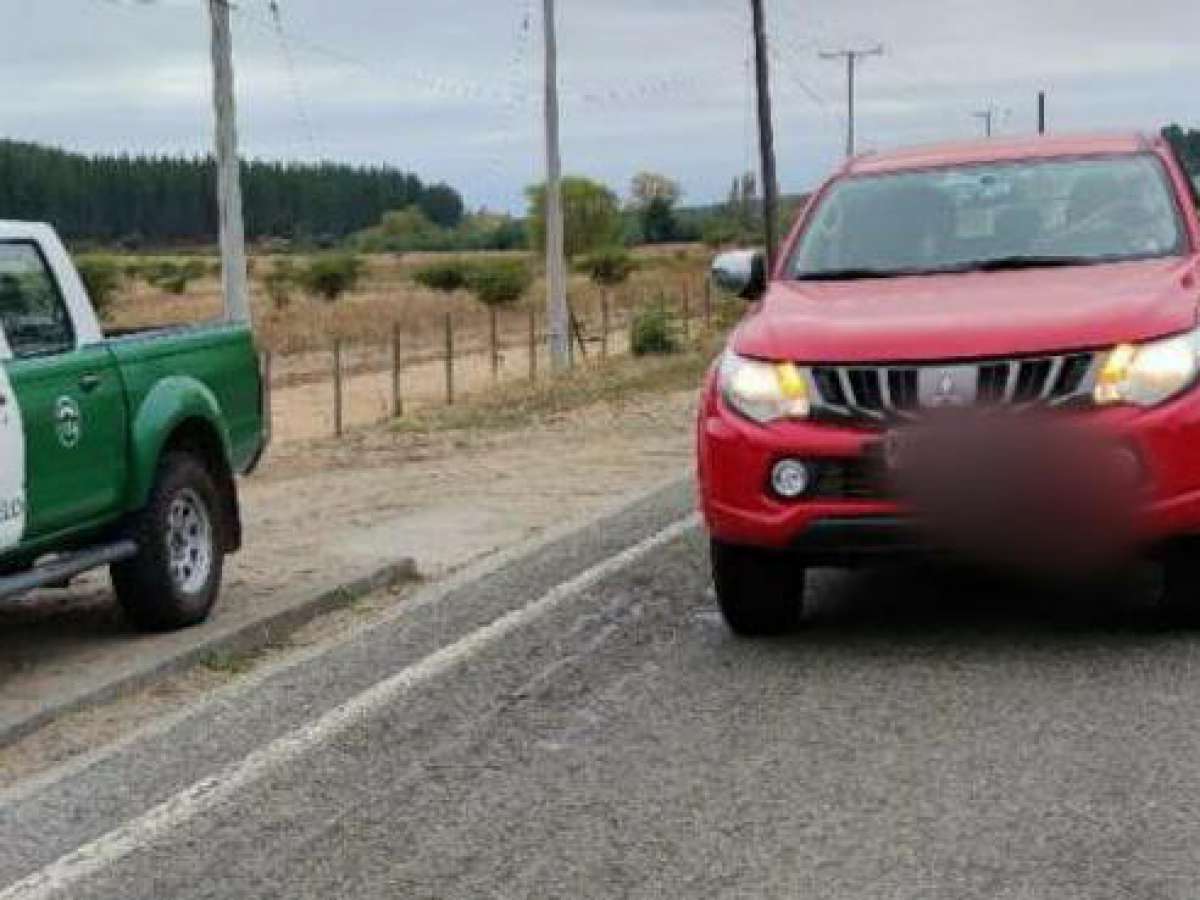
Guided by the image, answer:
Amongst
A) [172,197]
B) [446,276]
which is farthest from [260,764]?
[172,197]

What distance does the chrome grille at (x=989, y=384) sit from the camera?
655 centimetres

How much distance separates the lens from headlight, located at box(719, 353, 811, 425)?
6773 mm

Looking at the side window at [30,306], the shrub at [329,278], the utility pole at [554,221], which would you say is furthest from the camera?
the shrub at [329,278]

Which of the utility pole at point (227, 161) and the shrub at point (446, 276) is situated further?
the shrub at point (446, 276)

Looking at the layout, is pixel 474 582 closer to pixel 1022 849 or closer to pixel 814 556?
pixel 814 556

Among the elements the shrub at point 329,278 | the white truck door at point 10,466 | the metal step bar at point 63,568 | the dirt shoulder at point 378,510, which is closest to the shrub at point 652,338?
the dirt shoulder at point 378,510

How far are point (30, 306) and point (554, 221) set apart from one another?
84.6 ft

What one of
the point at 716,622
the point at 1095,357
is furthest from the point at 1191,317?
the point at 716,622

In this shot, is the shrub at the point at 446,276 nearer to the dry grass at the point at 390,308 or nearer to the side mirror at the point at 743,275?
the dry grass at the point at 390,308

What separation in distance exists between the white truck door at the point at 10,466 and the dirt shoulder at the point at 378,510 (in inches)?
23.5

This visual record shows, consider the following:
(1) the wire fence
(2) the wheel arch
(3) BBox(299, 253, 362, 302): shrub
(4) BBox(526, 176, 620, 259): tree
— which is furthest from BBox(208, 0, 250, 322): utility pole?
(4) BBox(526, 176, 620, 259): tree

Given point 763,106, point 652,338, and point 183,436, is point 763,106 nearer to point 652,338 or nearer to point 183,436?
point 652,338

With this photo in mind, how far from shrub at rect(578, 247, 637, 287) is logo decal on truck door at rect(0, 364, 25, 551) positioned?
265 ft

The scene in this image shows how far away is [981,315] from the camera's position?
266 inches
